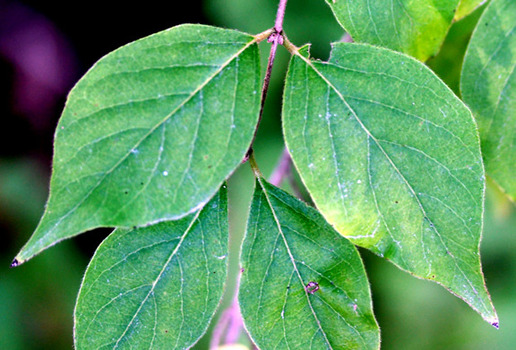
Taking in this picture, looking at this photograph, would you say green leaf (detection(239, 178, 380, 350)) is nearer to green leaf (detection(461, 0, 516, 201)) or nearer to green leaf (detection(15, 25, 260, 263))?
green leaf (detection(15, 25, 260, 263))

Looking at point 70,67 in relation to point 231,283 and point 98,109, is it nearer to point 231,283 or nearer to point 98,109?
point 231,283

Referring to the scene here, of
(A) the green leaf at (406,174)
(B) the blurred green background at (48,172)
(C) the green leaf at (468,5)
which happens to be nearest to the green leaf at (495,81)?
(C) the green leaf at (468,5)

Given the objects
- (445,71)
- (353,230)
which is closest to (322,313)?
(353,230)

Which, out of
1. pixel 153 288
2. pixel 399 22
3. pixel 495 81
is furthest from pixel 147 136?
pixel 495 81

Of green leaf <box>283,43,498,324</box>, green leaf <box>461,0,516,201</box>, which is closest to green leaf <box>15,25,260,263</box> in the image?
green leaf <box>283,43,498,324</box>

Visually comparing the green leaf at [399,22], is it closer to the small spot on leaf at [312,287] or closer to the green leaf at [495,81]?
the green leaf at [495,81]
